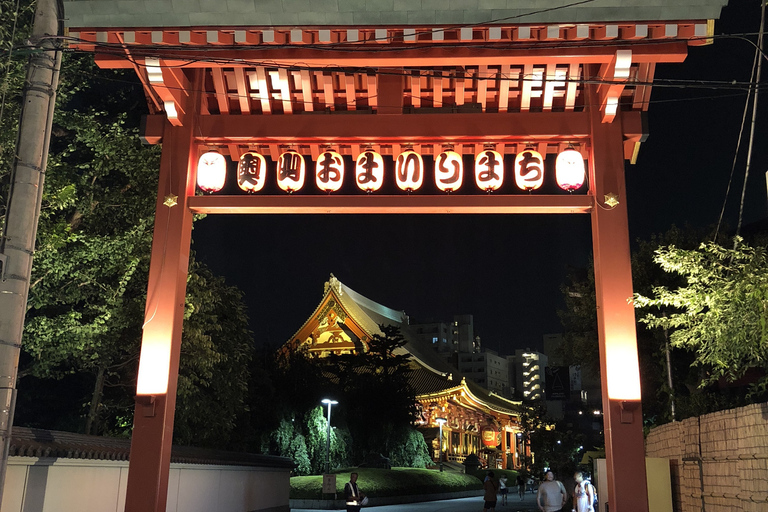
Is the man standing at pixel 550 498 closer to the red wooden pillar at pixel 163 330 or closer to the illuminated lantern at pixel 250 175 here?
the red wooden pillar at pixel 163 330

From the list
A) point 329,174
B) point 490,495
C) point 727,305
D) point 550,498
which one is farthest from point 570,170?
point 490,495

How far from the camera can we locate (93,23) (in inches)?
339

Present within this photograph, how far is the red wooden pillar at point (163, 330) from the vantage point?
8883 mm

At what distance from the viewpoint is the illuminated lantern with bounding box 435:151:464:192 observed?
10102 mm

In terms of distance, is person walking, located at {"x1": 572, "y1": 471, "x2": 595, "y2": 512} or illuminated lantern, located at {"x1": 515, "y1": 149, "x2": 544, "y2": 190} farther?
person walking, located at {"x1": 572, "y1": 471, "x2": 595, "y2": 512}

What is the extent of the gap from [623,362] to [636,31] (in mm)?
4131

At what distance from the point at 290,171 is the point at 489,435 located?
46965mm

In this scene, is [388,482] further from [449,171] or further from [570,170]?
[570,170]

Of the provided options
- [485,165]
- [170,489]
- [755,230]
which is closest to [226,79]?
[485,165]

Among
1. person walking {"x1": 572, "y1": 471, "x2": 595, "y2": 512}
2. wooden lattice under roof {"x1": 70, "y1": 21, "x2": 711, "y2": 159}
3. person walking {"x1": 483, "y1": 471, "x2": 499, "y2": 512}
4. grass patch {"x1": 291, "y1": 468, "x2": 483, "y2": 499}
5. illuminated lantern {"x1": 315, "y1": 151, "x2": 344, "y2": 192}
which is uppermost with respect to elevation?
wooden lattice under roof {"x1": 70, "y1": 21, "x2": 711, "y2": 159}

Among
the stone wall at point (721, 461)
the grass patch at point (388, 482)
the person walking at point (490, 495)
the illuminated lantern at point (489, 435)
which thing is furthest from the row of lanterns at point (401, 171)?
the illuminated lantern at point (489, 435)

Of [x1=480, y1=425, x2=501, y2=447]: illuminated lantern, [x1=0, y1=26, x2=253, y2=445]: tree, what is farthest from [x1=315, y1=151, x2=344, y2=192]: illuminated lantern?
[x1=480, y1=425, x2=501, y2=447]: illuminated lantern

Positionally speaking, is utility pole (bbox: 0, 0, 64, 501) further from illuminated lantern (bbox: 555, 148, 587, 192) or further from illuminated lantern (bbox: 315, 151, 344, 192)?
illuminated lantern (bbox: 555, 148, 587, 192)

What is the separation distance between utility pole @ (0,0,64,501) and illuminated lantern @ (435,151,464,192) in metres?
5.32
